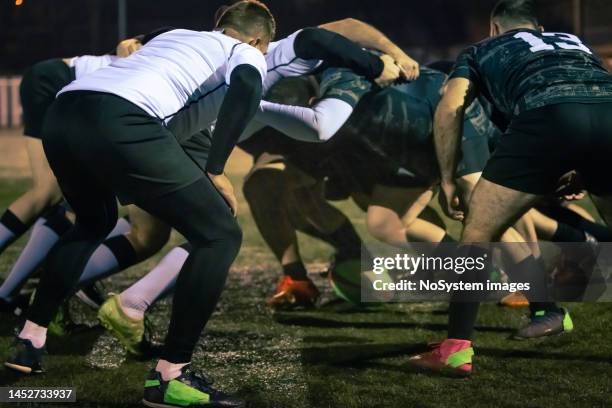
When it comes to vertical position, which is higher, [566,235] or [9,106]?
[566,235]

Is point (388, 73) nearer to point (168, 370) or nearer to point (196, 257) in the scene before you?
point (196, 257)

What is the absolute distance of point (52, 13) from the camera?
3122 cm

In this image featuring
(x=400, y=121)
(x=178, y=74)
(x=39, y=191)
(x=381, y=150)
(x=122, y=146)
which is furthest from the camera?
(x=381, y=150)

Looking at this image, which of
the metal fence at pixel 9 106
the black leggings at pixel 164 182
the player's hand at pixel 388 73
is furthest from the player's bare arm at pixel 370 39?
the metal fence at pixel 9 106

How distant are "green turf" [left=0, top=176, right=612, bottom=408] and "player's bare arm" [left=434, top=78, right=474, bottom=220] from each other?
2.57 ft

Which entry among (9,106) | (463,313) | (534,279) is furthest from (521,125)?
(9,106)

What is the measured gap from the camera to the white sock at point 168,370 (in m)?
3.89

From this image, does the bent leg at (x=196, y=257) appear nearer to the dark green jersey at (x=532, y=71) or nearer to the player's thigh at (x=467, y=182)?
the dark green jersey at (x=532, y=71)

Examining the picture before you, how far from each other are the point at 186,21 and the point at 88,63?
23442 mm

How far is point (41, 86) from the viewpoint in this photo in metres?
5.82

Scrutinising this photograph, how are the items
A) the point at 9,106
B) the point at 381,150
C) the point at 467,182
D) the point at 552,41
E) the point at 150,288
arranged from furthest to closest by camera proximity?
the point at 9,106, the point at 381,150, the point at 467,182, the point at 150,288, the point at 552,41

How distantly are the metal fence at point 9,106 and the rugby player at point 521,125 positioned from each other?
25.5 meters

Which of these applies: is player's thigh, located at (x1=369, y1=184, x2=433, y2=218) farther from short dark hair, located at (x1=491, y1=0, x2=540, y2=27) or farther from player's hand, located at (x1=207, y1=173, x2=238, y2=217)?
player's hand, located at (x1=207, y1=173, x2=238, y2=217)

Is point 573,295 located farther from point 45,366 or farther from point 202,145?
point 45,366
